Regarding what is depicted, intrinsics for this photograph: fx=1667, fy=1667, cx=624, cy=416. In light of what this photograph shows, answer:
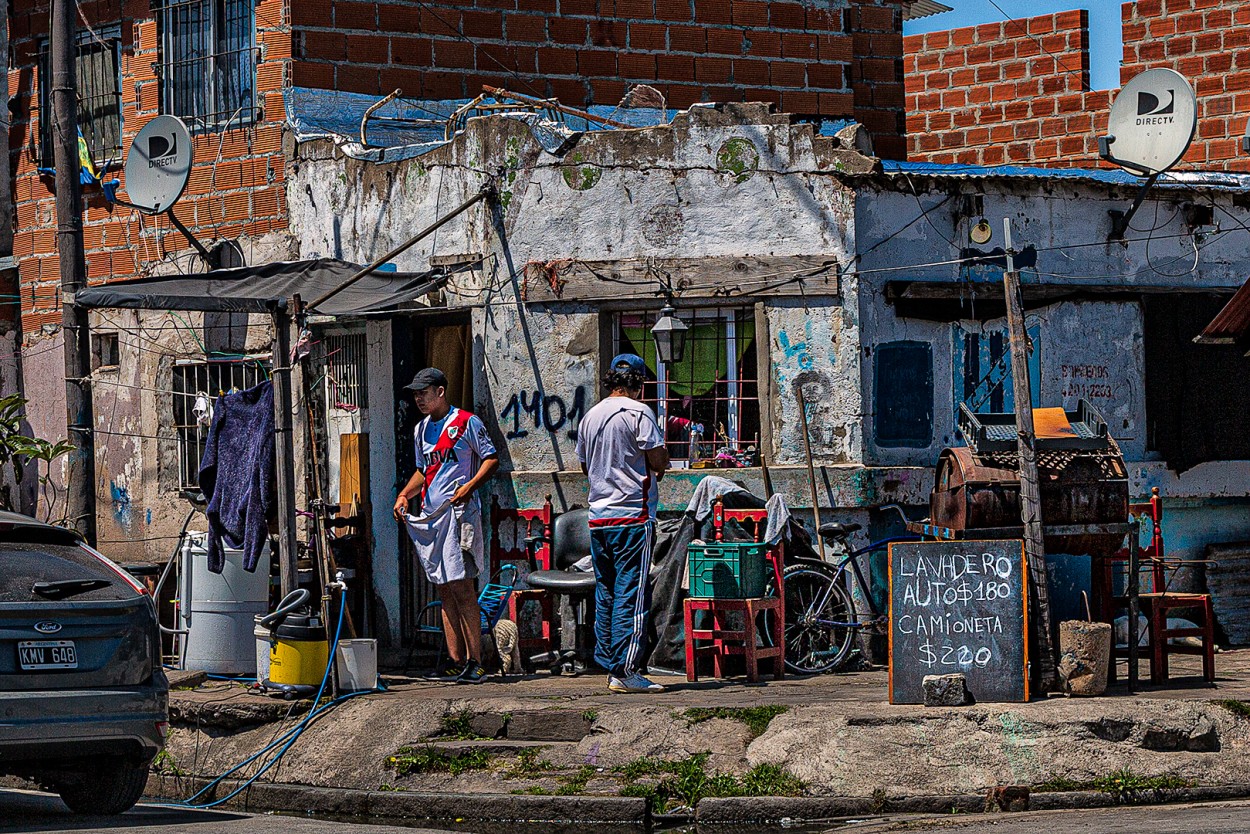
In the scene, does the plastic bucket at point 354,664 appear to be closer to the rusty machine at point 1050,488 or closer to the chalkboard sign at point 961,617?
the chalkboard sign at point 961,617

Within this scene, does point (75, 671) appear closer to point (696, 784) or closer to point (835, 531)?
point (696, 784)

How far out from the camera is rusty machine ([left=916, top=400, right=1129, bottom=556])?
→ 9.79 metres

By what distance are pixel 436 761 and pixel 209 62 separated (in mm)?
7950

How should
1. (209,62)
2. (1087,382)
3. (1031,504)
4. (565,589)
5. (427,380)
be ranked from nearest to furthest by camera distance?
(1031,504), (427,380), (565,589), (1087,382), (209,62)

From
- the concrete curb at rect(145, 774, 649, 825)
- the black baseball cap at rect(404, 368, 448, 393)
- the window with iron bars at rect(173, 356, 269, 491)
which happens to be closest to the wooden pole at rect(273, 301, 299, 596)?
the black baseball cap at rect(404, 368, 448, 393)

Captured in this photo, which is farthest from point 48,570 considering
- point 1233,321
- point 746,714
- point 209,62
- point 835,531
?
point 209,62

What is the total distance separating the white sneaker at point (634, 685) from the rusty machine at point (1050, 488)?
2016 mm

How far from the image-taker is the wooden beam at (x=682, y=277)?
12.1 m

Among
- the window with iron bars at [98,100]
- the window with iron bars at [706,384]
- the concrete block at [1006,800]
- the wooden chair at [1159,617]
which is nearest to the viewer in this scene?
the concrete block at [1006,800]

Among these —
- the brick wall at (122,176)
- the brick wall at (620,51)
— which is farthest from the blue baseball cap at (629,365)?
the brick wall at (620,51)

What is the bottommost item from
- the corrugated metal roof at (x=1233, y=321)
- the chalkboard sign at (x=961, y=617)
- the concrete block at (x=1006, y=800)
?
the concrete block at (x=1006, y=800)

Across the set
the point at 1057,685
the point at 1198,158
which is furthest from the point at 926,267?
the point at 1198,158

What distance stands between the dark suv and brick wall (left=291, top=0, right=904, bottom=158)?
7085 millimetres

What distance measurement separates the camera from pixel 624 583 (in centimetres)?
1028
